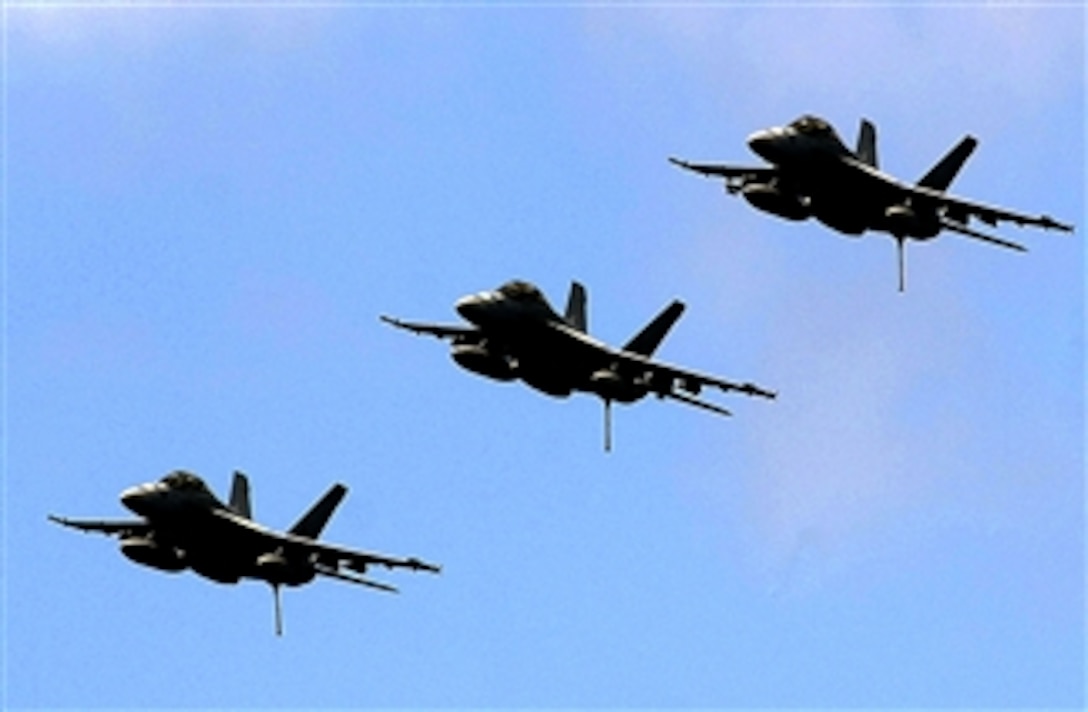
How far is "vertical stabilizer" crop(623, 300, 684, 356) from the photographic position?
416 feet

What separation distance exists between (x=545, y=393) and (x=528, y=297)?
13.0ft

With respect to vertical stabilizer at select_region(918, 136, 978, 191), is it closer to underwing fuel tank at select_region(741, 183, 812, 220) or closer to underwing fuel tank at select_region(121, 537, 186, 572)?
underwing fuel tank at select_region(741, 183, 812, 220)

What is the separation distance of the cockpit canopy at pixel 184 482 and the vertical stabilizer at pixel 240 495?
4220 millimetres

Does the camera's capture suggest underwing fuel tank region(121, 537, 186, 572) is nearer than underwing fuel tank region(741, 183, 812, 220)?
Yes

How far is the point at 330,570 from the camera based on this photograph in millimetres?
126438

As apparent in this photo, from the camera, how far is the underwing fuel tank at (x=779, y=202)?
414 feet

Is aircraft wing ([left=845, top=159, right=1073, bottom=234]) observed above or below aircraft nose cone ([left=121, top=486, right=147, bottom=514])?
above

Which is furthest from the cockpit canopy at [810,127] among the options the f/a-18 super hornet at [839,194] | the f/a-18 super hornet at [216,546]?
the f/a-18 super hornet at [216,546]

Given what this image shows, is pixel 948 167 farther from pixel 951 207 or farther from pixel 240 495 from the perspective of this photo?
pixel 240 495

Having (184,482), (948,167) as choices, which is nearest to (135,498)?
(184,482)

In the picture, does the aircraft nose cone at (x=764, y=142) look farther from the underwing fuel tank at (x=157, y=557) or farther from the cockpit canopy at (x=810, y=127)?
the underwing fuel tank at (x=157, y=557)

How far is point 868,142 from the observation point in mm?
132125

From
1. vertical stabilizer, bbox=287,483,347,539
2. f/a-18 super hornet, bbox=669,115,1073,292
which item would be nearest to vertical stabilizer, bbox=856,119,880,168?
f/a-18 super hornet, bbox=669,115,1073,292

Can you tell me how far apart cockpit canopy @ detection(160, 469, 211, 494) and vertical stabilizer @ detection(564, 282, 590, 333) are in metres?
16.0
